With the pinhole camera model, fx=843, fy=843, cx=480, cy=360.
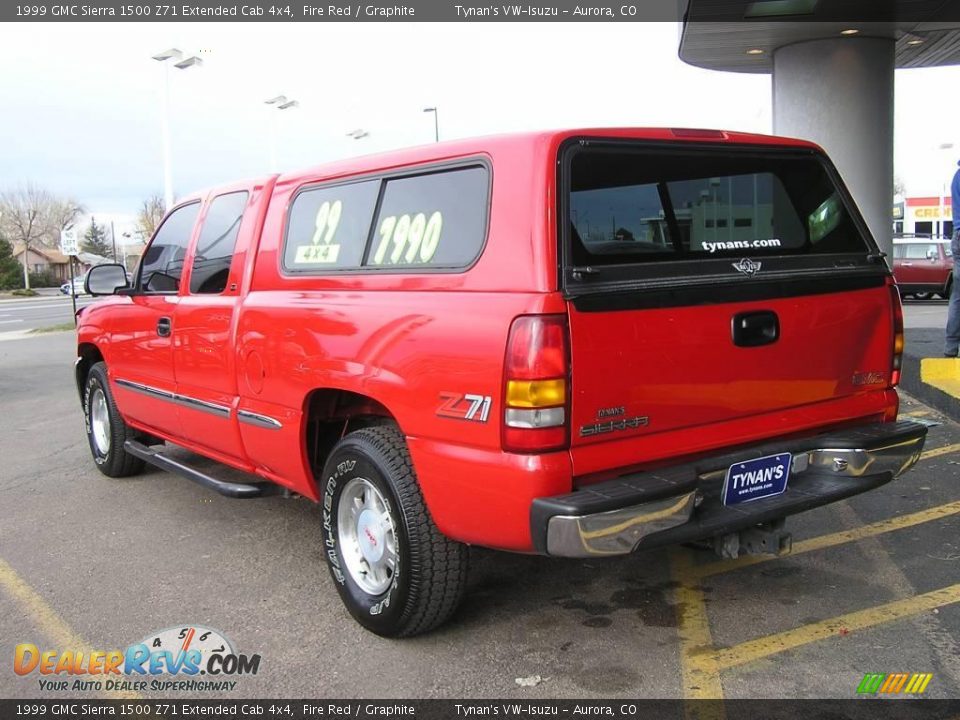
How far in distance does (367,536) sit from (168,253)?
111 inches

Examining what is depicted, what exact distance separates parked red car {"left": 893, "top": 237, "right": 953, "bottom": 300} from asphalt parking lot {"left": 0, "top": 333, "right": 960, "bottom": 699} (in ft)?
52.7

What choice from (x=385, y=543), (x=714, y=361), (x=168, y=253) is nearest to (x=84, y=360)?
(x=168, y=253)

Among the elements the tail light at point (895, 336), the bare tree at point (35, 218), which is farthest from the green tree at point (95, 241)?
the tail light at point (895, 336)

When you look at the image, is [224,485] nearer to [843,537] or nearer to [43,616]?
[43,616]

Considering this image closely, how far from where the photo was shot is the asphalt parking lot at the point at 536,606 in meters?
3.21

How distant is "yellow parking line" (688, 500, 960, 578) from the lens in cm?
423

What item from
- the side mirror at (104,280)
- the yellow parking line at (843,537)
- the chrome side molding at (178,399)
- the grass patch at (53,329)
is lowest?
the grass patch at (53,329)

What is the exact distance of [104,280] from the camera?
5.88 metres

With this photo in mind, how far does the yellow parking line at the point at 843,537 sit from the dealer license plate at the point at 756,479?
92 cm

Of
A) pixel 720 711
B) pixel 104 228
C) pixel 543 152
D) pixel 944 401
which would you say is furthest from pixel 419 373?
pixel 104 228

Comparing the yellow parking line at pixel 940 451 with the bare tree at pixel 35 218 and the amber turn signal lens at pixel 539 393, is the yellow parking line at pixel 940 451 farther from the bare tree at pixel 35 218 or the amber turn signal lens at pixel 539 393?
the bare tree at pixel 35 218

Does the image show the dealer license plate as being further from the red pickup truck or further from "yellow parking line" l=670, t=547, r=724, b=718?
"yellow parking line" l=670, t=547, r=724, b=718

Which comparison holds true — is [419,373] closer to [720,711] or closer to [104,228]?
[720,711]

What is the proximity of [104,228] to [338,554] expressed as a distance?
11267 centimetres
